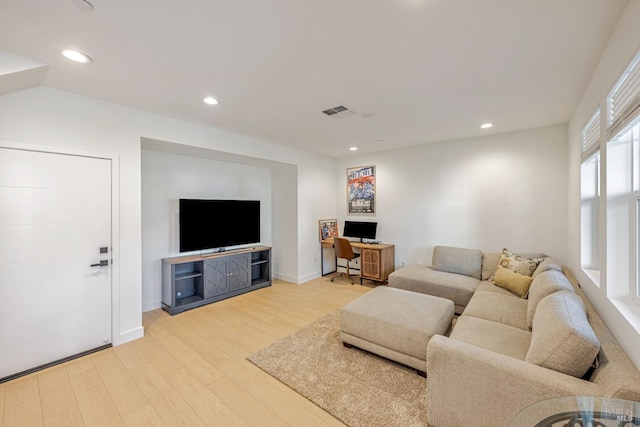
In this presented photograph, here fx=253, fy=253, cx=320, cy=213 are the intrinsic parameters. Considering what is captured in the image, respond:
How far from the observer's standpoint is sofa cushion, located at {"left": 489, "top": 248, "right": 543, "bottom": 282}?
3.06 m

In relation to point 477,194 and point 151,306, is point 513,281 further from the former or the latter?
point 151,306

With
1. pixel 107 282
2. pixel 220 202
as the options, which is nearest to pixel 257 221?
pixel 220 202

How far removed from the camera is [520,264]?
3.14 meters

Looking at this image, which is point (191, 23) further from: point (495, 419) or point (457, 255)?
point (457, 255)

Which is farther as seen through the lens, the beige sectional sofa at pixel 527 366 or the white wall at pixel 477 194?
the white wall at pixel 477 194

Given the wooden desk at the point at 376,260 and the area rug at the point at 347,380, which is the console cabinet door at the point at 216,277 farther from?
the wooden desk at the point at 376,260

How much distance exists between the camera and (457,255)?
384cm

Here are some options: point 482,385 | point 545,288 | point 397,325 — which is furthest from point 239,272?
point 545,288

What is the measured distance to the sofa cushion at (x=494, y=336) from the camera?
1760 millimetres

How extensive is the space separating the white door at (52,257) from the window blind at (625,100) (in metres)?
4.01

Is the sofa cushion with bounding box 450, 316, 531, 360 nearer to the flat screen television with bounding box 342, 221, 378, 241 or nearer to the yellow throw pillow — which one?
the yellow throw pillow

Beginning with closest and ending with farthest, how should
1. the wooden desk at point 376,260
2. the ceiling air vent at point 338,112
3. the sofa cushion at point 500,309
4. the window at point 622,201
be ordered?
the window at point 622,201 → the sofa cushion at point 500,309 → the ceiling air vent at point 338,112 → the wooden desk at point 376,260

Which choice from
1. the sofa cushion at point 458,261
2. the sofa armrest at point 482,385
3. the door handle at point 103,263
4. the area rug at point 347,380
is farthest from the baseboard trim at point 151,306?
the sofa cushion at point 458,261

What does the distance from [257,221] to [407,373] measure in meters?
3.37
